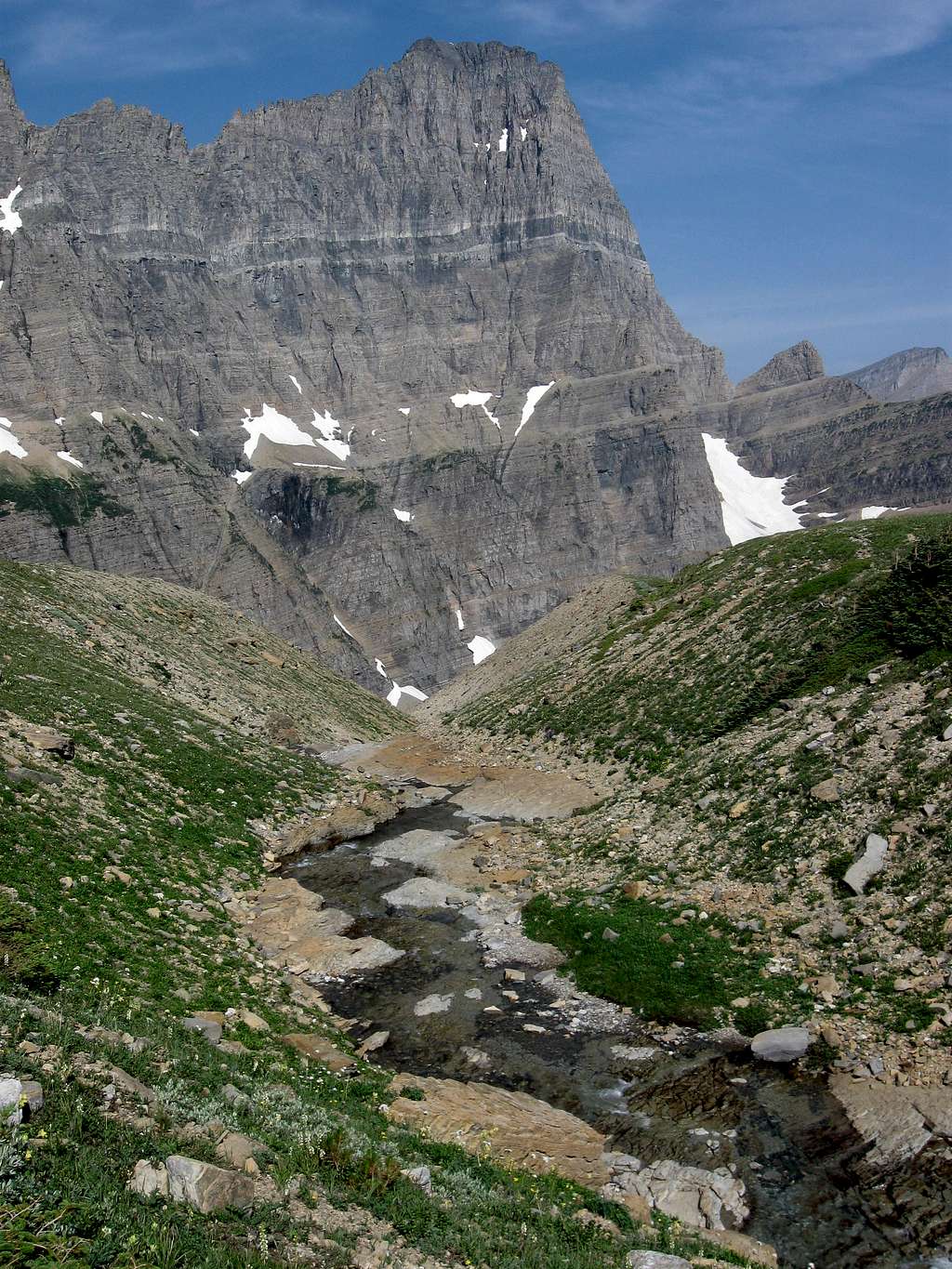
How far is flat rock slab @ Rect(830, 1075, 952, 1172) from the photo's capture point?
14445mm

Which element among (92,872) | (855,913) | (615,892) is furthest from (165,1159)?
(615,892)

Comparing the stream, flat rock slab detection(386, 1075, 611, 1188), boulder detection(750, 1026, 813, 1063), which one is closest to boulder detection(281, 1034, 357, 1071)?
flat rock slab detection(386, 1075, 611, 1188)

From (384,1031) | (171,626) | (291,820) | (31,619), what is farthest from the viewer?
(171,626)

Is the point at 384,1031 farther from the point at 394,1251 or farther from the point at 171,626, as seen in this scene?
the point at 171,626

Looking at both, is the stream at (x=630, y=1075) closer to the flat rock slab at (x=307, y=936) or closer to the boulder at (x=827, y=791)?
the flat rock slab at (x=307, y=936)

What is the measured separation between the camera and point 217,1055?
14.2m

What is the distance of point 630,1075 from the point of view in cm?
1756

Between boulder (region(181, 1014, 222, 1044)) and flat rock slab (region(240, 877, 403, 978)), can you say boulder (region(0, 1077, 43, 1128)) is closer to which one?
boulder (region(181, 1014, 222, 1044))

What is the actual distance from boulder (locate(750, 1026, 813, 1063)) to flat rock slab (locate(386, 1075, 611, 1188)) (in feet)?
12.6

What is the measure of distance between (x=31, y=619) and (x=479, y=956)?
1192 inches

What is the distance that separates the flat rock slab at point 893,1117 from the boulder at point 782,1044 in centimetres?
111

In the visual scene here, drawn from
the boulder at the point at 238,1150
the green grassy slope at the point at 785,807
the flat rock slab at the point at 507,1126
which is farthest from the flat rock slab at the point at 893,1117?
the boulder at the point at 238,1150

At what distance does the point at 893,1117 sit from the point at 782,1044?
8.32 ft

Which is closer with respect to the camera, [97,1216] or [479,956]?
[97,1216]
